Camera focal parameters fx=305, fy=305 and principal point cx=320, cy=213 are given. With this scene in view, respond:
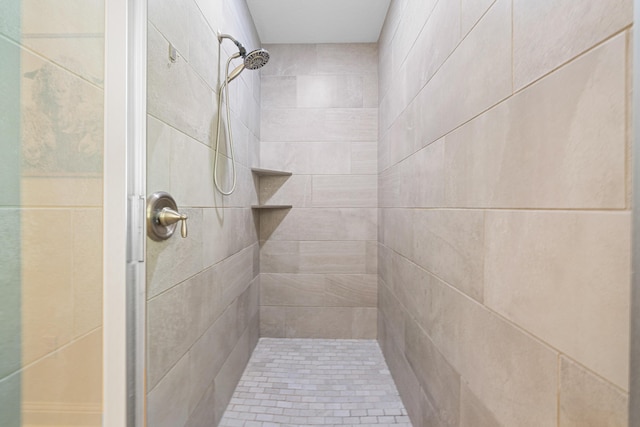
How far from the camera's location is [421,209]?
53.6 inches

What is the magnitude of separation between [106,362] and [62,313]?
163 mm

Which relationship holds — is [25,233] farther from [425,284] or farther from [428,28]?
[428,28]

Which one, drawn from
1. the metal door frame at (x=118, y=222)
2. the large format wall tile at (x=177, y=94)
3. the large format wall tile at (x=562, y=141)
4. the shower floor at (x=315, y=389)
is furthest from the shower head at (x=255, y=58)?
the shower floor at (x=315, y=389)

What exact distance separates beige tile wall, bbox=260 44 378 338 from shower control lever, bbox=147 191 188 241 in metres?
1.55

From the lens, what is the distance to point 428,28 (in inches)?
50.7

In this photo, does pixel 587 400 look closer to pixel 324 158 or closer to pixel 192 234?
pixel 192 234

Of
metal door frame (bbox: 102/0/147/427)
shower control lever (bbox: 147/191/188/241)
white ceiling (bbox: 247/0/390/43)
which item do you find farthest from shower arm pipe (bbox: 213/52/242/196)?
white ceiling (bbox: 247/0/390/43)

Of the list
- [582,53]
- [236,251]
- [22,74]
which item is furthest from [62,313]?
[582,53]

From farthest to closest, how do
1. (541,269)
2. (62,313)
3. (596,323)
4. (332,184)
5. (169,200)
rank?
(332,184) → (169,200) → (62,313) → (541,269) → (596,323)

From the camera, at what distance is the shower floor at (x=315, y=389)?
5.18ft

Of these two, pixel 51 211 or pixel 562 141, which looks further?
pixel 51 211

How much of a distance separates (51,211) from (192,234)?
483 millimetres

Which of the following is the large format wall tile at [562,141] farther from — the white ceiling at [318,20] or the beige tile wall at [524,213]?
the white ceiling at [318,20]

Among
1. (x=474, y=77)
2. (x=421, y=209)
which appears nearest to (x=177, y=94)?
(x=474, y=77)
